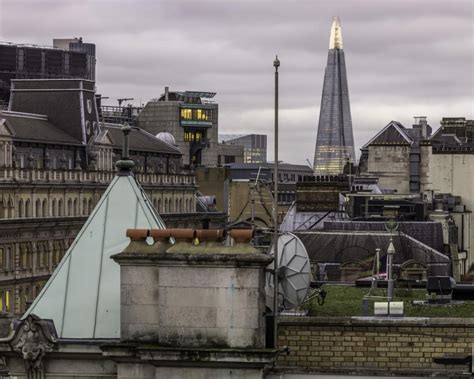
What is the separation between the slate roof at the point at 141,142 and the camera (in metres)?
174

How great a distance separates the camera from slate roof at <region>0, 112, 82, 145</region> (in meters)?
151

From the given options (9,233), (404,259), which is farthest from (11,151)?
(404,259)

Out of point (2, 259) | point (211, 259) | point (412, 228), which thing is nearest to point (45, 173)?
point (2, 259)

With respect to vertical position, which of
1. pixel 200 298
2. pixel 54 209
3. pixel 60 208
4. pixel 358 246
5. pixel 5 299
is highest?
pixel 60 208

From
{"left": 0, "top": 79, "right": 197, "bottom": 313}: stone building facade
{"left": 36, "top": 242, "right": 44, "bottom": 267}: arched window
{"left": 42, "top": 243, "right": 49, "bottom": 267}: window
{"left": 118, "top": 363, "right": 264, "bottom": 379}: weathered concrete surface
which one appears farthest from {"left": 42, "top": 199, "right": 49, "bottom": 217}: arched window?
{"left": 118, "top": 363, "right": 264, "bottom": 379}: weathered concrete surface

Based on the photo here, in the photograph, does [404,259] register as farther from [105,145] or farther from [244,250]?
[105,145]

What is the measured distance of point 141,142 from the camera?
184 metres

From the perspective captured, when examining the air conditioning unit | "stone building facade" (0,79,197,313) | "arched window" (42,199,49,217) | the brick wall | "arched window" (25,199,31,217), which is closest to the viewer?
the brick wall

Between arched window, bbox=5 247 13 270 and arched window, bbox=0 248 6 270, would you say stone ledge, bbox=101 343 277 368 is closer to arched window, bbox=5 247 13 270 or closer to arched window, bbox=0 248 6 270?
arched window, bbox=0 248 6 270

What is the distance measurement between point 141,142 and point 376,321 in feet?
506

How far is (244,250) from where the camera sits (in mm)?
28156

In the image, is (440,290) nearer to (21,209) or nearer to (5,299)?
(5,299)

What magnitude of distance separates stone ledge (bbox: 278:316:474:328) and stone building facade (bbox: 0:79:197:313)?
110 m

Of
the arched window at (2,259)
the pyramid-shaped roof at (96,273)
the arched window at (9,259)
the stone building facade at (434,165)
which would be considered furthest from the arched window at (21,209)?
the pyramid-shaped roof at (96,273)
